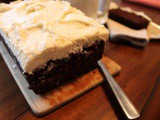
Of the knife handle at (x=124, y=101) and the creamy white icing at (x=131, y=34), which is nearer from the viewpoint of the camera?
the knife handle at (x=124, y=101)

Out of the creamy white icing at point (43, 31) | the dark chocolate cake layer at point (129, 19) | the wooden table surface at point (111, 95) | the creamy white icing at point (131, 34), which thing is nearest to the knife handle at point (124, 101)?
the wooden table surface at point (111, 95)

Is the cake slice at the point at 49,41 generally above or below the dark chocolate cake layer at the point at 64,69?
above

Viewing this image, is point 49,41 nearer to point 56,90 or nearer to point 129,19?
point 56,90

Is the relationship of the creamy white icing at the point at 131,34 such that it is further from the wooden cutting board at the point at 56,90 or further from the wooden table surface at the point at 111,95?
the wooden cutting board at the point at 56,90

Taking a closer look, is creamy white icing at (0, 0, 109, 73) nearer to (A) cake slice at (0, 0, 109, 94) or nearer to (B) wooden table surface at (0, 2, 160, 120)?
(A) cake slice at (0, 0, 109, 94)

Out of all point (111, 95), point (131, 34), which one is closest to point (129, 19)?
point (131, 34)
